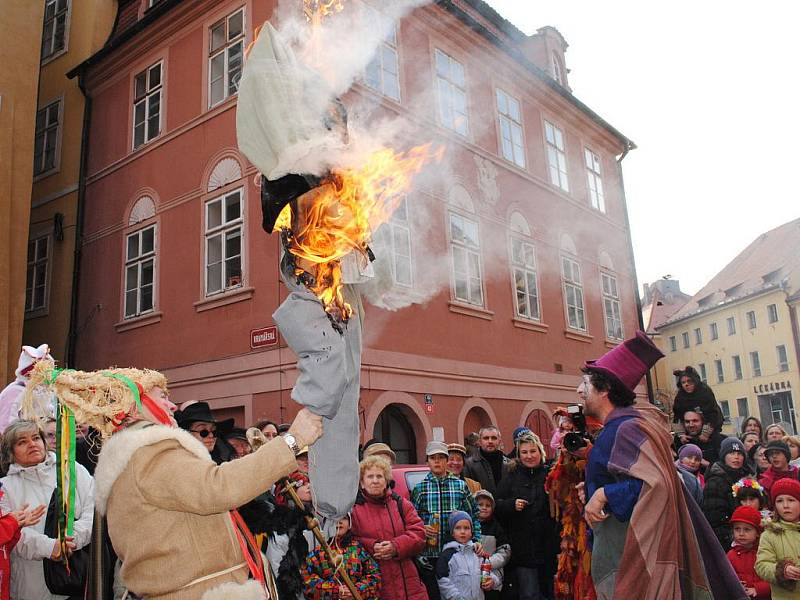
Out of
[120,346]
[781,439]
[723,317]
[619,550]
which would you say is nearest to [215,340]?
[120,346]

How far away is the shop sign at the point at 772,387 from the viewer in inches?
1686

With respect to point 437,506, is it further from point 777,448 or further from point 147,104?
point 147,104

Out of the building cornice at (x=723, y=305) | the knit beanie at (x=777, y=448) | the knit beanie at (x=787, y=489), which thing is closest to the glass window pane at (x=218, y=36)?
the knit beanie at (x=777, y=448)

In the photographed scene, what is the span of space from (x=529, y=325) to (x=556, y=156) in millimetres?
5516

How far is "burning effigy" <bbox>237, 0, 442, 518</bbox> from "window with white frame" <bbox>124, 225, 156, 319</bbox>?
1159cm

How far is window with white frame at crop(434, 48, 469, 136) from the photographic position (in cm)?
1498

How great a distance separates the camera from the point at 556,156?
63.6ft

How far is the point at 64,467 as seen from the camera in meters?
3.85

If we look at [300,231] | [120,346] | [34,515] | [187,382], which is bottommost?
[34,515]

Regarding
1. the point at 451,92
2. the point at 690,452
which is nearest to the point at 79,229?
the point at 451,92

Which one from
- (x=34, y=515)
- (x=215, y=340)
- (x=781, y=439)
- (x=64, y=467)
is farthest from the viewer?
(x=215, y=340)

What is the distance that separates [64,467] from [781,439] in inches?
307

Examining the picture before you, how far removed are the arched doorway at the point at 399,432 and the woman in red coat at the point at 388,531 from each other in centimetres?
679

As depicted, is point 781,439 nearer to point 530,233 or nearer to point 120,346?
point 530,233
